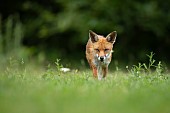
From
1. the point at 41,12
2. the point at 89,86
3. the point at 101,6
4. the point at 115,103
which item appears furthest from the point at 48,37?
the point at 115,103

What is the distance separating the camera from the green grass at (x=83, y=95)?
7039 mm

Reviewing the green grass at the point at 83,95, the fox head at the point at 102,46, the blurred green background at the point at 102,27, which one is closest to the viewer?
the green grass at the point at 83,95

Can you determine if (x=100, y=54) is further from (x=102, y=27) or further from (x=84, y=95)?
(x=102, y=27)

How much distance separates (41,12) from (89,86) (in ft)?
47.6

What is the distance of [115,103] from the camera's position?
7.44 metres

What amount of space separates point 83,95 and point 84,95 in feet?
0.05

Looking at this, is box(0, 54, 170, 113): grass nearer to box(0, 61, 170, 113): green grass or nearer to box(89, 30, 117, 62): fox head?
box(0, 61, 170, 113): green grass

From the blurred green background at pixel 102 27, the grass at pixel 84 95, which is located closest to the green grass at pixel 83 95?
the grass at pixel 84 95

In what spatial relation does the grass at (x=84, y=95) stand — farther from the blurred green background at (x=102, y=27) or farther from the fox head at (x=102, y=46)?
the blurred green background at (x=102, y=27)

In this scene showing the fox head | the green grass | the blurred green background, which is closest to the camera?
the green grass

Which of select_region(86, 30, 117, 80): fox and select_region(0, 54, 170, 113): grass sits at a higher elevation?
select_region(86, 30, 117, 80): fox

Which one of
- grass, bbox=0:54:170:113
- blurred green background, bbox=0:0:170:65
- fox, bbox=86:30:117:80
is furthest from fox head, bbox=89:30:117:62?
blurred green background, bbox=0:0:170:65

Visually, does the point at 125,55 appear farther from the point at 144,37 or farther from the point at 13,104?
the point at 13,104

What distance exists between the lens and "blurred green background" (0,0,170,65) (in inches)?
845
